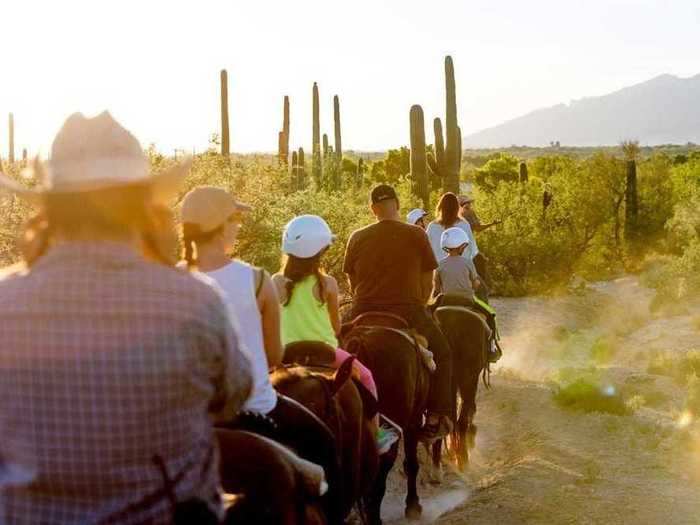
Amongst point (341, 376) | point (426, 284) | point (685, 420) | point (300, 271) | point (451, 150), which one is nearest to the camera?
point (341, 376)

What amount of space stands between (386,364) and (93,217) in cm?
526

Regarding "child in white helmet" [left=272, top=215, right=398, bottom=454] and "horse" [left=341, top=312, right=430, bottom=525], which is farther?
"horse" [left=341, top=312, right=430, bottom=525]

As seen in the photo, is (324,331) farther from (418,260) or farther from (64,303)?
(64,303)

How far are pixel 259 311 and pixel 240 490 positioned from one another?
98cm

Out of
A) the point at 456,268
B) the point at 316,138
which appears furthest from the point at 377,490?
the point at 316,138

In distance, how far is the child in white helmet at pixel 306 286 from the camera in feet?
19.9

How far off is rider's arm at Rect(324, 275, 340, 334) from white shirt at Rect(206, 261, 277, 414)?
65.2 inches

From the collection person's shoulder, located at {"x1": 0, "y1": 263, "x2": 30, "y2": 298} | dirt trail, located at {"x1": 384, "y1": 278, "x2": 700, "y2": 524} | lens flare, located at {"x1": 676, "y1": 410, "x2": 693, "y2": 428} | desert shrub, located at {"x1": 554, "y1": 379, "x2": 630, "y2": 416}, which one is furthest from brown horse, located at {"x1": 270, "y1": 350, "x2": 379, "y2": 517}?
desert shrub, located at {"x1": 554, "y1": 379, "x2": 630, "y2": 416}

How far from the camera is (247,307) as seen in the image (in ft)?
14.7

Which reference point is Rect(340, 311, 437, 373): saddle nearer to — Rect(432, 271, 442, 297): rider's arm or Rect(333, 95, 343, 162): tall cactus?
Rect(432, 271, 442, 297): rider's arm

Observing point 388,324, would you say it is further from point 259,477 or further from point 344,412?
point 259,477

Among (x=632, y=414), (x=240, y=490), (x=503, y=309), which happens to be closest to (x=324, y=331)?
(x=240, y=490)

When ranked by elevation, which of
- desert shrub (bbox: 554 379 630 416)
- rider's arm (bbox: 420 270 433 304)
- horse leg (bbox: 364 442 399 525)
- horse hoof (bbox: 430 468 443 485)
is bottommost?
horse hoof (bbox: 430 468 443 485)

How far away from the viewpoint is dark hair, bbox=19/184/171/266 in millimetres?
2725
